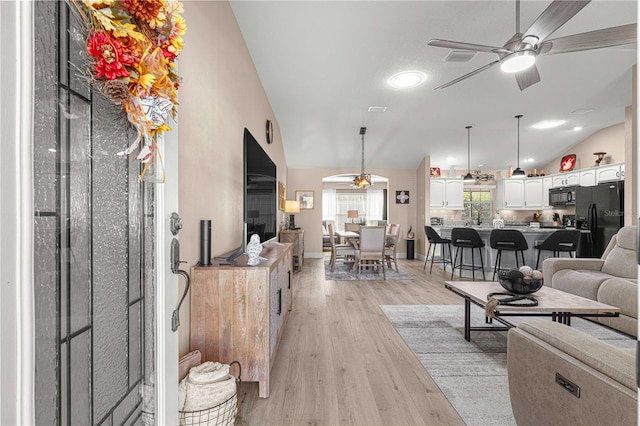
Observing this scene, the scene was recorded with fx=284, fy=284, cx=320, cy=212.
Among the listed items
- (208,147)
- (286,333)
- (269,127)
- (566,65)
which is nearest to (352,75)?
(269,127)

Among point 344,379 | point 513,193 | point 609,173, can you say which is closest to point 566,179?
point 609,173

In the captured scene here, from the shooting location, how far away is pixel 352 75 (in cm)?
378

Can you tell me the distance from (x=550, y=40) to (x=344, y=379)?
2.88 meters

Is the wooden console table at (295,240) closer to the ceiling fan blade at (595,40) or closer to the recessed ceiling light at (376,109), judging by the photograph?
the recessed ceiling light at (376,109)

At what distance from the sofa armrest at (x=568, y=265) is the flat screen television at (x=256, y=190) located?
334cm

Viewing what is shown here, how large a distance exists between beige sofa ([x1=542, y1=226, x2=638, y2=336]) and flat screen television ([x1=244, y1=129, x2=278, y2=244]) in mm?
3265

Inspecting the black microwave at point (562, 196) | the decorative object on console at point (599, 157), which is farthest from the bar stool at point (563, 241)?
the decorative object on console at point (599, 157)

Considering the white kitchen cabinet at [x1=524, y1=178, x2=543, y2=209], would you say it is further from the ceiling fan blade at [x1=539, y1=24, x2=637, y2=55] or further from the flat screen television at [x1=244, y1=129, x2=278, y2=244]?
the flat screen television at [x1=244, y1=129, x2=278, y2=244]

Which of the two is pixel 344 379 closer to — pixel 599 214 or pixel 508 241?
pixel 508 241

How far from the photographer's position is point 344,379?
1.91m

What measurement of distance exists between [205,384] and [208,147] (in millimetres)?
1425

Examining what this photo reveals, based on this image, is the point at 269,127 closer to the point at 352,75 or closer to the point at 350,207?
the point at 352,75

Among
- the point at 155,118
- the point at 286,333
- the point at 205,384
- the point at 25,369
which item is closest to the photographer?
the point at 25,369

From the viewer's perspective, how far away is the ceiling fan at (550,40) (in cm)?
183
